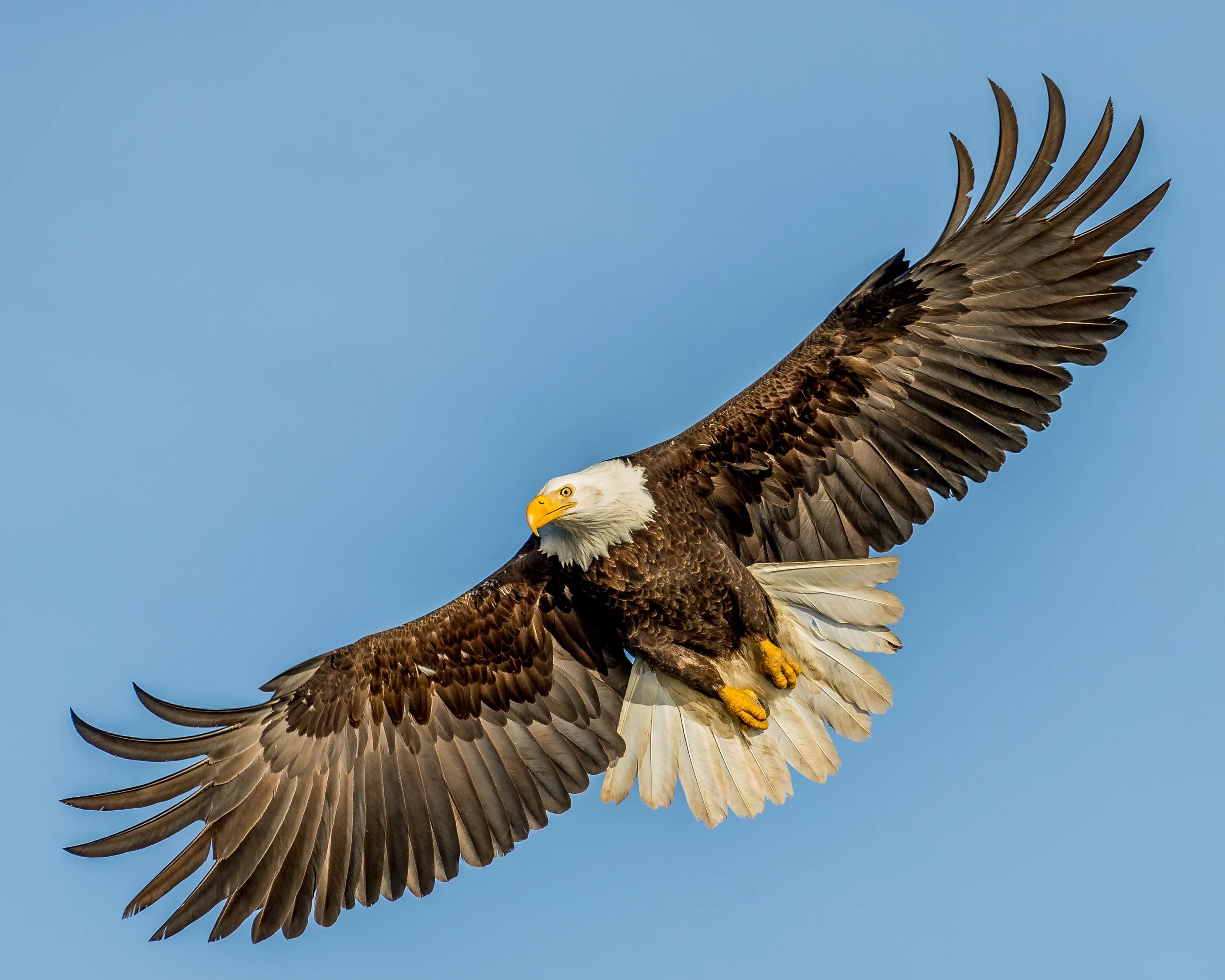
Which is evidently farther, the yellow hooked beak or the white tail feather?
the white tail feather

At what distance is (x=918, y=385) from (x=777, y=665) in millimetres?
1817

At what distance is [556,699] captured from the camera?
307 inches

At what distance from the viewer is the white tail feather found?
7.68m

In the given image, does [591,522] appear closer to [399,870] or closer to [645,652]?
[645,652]

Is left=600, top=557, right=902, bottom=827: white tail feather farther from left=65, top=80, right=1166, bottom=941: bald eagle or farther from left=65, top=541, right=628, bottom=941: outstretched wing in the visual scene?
left=65, top=541, right=628, bottom=941: outstretched wing

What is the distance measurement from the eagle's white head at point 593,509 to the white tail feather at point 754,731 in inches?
34.1

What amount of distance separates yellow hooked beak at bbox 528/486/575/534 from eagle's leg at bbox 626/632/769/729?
0.93 metres

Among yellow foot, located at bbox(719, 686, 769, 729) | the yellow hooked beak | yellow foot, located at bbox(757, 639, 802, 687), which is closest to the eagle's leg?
yellow foot, located at bbox(719, 686, 769, 729)

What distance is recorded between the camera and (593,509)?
718 centimetres

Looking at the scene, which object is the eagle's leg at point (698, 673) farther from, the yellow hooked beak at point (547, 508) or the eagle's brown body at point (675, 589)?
the yellow hooked beak at point (547, 508)

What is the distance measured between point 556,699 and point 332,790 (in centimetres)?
141

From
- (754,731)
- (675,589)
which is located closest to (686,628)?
(675,589)

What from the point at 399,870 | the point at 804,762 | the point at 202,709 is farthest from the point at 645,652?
the point at 202,709

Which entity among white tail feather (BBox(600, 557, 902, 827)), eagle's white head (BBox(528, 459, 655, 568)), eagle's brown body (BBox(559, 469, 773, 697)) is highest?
eagle's white head (BBox(528, 459, 655, 568))
